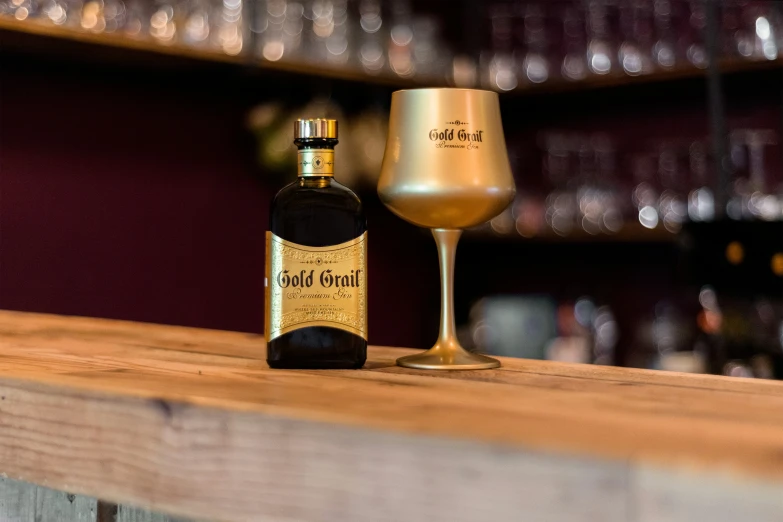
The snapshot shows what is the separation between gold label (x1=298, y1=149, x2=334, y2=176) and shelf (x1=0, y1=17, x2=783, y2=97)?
1.51m

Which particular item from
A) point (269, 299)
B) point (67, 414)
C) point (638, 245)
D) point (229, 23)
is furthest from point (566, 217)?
point (67, 414)

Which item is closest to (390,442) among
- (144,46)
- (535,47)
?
(144,46)

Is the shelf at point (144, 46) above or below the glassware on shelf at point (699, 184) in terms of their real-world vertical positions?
above

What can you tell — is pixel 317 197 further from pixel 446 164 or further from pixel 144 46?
pixel 144 46

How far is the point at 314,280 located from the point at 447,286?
16cm

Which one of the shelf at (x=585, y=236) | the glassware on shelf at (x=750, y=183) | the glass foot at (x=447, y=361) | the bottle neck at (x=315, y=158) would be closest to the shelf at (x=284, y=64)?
the glassware on shelf at (x=750, y=183)

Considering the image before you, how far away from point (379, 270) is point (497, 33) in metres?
0.88

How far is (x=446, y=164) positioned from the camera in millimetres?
928

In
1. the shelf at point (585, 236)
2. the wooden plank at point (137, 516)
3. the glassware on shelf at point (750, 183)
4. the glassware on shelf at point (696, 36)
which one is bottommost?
the wooden plank at point (137, 516)

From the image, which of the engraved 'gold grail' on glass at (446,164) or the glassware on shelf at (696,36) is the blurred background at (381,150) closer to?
the glassware on shelf at (696,36)

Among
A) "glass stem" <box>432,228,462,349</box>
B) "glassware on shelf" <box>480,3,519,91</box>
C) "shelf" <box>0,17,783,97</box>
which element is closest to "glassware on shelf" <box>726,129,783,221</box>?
"shelf" <box>0,17,783,97</box>

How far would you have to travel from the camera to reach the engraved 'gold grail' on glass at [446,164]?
928mm

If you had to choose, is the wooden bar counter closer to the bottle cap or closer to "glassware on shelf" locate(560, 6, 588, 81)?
the bottle cap

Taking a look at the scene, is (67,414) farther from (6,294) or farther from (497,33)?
(497,33)
